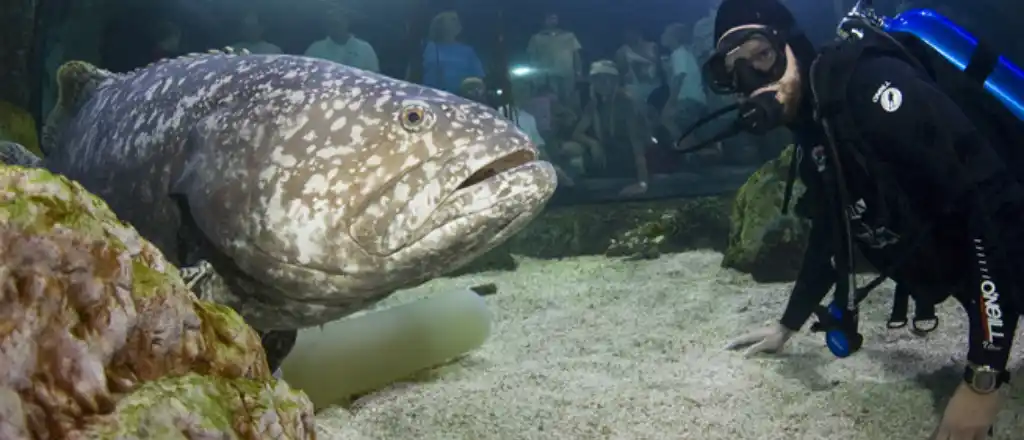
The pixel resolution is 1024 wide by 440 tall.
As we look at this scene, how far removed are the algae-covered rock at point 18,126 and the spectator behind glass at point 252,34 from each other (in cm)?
406

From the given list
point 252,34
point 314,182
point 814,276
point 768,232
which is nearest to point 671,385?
point 814,276

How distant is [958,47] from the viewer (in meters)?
2.78

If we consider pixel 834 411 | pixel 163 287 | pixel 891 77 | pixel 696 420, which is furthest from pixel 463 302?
pixel 163 287

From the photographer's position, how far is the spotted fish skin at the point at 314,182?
193 centimetres

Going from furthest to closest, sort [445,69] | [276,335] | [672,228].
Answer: [445,69]
[672,228]
[276,335]

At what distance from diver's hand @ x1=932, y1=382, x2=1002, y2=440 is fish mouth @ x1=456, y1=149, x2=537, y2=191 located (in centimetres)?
161

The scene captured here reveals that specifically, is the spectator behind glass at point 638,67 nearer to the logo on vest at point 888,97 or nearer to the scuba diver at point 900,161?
the scuba diver at point 900,161

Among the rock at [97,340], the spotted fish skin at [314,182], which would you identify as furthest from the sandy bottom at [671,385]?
the rock at [97,340]

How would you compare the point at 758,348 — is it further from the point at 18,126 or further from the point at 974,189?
the point at 18,126

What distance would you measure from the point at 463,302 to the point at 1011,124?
9.33 feet

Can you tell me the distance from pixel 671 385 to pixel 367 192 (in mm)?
1899

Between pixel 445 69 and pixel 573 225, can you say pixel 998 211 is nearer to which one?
pixel 573 225

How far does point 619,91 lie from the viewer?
937cm

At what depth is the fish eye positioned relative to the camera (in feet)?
6.57
